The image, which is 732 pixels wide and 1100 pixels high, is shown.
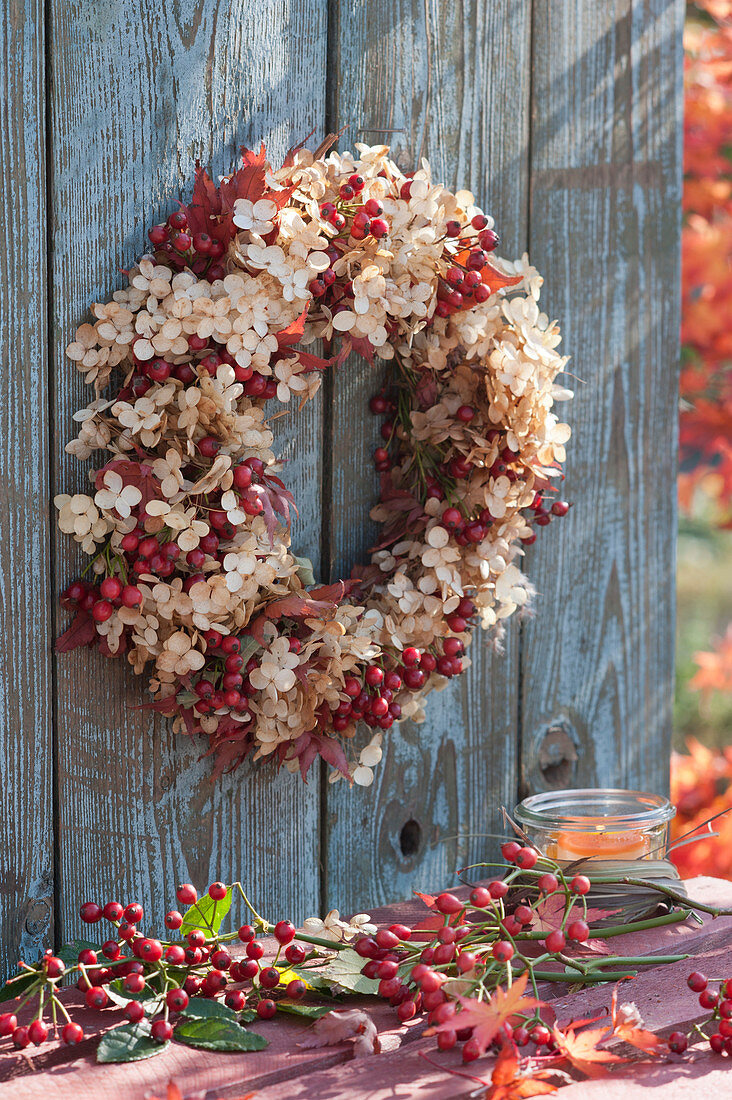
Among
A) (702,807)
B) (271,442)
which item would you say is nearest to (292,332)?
(271,442)

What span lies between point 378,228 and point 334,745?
0.56 m

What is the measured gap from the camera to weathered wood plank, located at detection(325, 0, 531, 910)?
1295 mm

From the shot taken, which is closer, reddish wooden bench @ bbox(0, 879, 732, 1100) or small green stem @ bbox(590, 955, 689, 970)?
reddish wooden bench @ bbox(0, 879, 732, 1100)

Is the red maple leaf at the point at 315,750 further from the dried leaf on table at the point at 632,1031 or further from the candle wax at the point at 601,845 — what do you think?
the dried leaf on table at the point at 632,1031

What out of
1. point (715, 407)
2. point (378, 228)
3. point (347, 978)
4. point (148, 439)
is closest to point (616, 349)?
point (378, 228)

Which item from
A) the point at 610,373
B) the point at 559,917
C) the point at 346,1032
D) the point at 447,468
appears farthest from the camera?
the point at 610,373

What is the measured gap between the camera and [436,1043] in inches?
36.8

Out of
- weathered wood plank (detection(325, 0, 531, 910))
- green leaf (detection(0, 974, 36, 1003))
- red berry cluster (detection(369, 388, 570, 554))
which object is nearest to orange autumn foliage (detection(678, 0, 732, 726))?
weathered wood plank (detection(325, 0, 531, 910))

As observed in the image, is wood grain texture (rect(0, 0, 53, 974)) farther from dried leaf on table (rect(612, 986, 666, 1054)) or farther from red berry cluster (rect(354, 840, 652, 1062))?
dried leaf on table (rect(612, 986, 666, 1054))

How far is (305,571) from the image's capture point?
3.86 feet

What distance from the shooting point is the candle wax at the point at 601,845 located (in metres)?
1.19

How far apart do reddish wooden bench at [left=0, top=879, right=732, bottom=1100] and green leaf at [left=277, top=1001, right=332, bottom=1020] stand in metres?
0.01

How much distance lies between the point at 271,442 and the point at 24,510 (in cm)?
26

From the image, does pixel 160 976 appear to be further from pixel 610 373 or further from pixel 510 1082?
pixel 610 373
